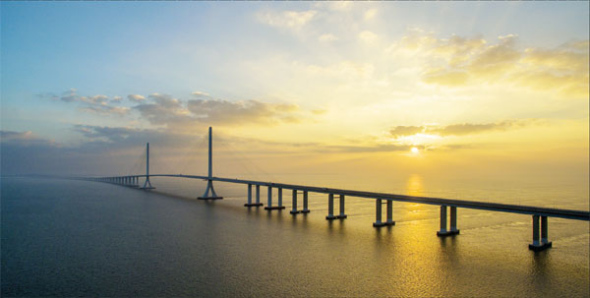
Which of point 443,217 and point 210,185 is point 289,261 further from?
point 210,185

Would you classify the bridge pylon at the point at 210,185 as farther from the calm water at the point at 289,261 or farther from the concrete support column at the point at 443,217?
the concrete support column at the point at 443,217

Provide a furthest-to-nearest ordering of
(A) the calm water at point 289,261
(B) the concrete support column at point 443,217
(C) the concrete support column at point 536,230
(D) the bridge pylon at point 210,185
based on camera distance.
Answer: (D) the bridge pylon at point 210,185, (B) the concrete support column at point 443,217, (C) the concrete support column at point 536,230, (A) the calm water at point 289,261

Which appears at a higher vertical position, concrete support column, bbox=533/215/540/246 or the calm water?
A: concrete support column, bbox=533/215/540/246

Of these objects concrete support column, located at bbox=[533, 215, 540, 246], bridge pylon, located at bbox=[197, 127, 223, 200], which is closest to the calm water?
concrete support column, located at bbox=[533, 215, 540, 246]

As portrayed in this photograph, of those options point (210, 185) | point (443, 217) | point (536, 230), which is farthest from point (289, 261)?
point (210, 185)

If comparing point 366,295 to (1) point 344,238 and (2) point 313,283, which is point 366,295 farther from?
(1) point 344,238

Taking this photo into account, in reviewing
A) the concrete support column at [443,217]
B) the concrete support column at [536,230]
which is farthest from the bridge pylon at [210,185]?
the concrete support column at [536,230]

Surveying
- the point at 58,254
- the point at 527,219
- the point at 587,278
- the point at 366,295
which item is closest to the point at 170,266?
the point at 58,254

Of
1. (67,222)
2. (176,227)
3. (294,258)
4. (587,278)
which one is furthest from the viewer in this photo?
(67,222)

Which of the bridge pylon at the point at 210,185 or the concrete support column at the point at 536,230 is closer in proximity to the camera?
the concrete support column at the point at 536,230

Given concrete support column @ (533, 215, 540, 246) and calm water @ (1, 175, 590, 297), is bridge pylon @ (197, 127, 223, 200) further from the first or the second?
concrete support column @ (533, 215, 540, 246)

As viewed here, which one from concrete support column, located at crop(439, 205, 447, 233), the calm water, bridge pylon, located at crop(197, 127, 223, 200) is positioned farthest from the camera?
bridge pylon, located at crop(197, 127, 223, 200)
